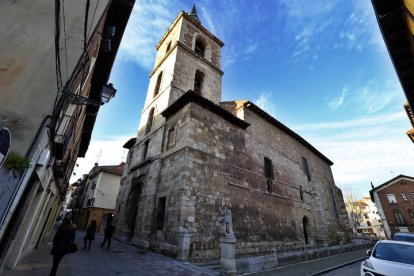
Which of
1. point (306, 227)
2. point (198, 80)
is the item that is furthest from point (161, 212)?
point (306, 227)

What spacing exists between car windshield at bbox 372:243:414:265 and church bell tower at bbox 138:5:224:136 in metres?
11.1

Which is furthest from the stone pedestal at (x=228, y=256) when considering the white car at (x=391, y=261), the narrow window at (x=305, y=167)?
the narrow window at (x=305, y=167)

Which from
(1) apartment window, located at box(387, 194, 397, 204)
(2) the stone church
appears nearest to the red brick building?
(1) apartment window, located at box(387, 194, 397, 204)

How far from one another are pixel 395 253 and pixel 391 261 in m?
0.42

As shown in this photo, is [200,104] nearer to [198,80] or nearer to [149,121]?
[149,121]

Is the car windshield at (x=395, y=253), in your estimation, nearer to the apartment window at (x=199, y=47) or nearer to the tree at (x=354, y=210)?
the apartment window at (x=199, y=47)

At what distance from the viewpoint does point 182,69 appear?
1409 cm

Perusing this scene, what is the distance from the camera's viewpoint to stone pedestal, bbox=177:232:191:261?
7561 millimetres

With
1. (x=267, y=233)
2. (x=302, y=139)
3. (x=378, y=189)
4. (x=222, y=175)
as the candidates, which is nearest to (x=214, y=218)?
(x=222, y=175)

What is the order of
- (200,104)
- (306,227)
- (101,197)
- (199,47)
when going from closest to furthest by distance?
(200,104) → (306,227) → (199,47) → (101,197)

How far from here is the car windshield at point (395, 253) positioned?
4422 mm

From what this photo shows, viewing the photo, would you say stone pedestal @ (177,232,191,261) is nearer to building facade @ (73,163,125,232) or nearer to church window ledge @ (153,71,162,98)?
church window ledge @ (153,71,162,98)

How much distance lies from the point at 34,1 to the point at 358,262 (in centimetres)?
1525

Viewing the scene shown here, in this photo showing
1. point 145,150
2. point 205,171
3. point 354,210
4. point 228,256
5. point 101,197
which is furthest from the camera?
point 354,210
